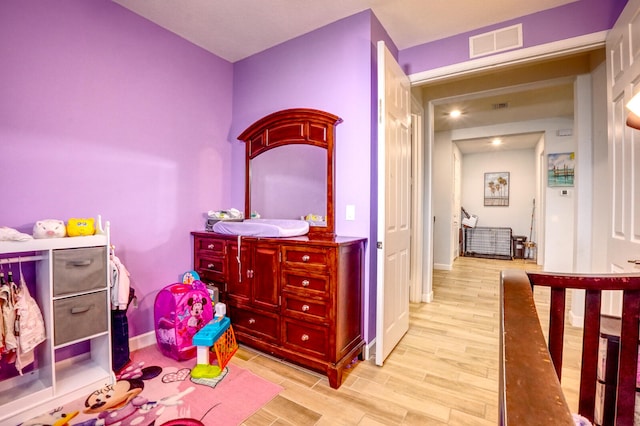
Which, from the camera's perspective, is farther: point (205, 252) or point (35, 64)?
point (205, 252)

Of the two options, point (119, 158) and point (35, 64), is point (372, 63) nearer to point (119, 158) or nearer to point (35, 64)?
point (119, 158)

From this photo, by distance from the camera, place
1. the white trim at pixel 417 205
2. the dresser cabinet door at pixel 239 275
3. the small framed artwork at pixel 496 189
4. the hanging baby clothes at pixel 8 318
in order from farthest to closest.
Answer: the small framed artwork at pixel 496 189, the white trim at pixel 417 205, the dresser cabinet door at pixel 239 275, the hanging baby clothes at pixel 8 318

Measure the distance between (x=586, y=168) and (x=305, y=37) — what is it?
115 inches

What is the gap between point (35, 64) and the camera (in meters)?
1.89

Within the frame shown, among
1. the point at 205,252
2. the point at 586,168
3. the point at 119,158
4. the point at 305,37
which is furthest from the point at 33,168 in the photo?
the point at 586,168

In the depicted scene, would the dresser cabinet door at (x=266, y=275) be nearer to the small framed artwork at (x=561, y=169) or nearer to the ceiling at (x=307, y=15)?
the ceiling at (x=307, y=15)

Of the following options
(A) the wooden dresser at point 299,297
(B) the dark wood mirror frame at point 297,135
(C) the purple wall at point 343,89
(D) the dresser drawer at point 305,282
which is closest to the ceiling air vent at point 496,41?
(C) the purple wall at point 343,89

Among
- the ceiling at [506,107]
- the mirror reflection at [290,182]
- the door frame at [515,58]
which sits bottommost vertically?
the mirror reflection at [290,182]

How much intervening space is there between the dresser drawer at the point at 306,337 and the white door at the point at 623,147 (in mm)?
1803

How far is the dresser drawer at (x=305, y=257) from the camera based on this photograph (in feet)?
6.28

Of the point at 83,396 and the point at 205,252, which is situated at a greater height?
the point at 205,252

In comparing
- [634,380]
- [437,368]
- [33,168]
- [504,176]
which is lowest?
[437,368]

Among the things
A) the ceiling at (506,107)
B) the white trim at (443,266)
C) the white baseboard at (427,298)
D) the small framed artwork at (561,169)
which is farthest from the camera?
the white trim at (443,266)

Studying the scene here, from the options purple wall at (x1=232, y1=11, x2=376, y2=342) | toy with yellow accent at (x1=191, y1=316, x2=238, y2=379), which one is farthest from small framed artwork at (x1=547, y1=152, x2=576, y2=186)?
toy with yellow accent at (x1=191, y1=316, x2=238, y2=379)
